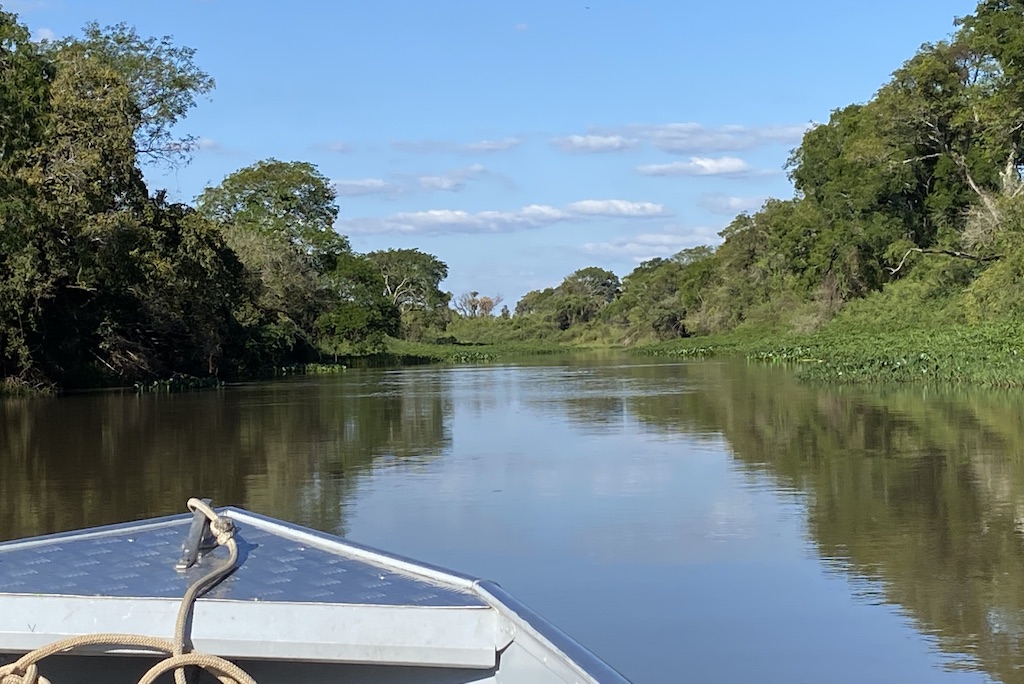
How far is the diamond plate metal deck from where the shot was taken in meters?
2.89

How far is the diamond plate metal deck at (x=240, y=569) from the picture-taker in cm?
289

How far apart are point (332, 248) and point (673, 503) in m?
51.8

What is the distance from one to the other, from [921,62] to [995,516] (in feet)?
104

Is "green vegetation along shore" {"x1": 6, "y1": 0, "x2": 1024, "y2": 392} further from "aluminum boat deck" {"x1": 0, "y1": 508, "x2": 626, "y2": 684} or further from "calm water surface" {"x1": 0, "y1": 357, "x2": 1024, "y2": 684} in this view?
"aluminum boat deck" {"x1": 0, "y1": 508, "x2": 626, "y2": 684}

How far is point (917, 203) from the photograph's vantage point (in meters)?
47.5

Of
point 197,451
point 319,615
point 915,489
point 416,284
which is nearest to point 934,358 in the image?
point 915,489

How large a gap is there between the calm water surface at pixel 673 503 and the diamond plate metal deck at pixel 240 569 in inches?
106

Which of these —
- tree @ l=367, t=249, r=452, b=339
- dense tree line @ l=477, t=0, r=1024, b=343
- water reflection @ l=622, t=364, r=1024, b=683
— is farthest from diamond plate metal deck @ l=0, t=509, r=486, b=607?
tree @ l=367, t=249, r=452, b=339

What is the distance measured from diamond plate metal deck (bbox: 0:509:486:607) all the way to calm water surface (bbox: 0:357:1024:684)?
2.68 meters

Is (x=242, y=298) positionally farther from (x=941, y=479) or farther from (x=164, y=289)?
(x=941, y=479)

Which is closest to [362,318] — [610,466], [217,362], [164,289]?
[217,362]

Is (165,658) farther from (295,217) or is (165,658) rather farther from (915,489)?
(295,217)

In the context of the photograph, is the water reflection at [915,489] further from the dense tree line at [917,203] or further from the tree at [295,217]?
the tree at [295,217]

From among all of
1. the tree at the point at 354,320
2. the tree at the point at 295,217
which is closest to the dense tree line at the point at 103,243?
the tree at the point at 295,217
